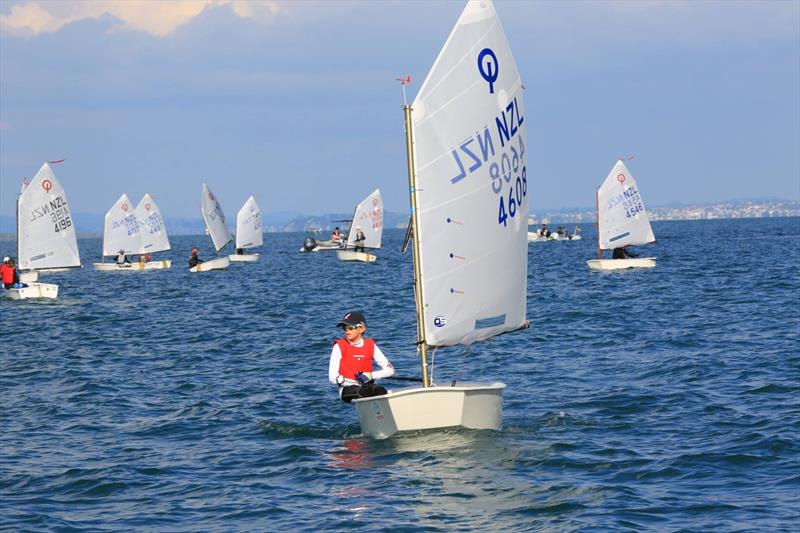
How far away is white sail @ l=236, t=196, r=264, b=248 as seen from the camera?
89.9 metres

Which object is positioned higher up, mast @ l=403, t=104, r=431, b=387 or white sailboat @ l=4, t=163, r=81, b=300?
white sailboat @ l=4, t=163, r=81, b=300

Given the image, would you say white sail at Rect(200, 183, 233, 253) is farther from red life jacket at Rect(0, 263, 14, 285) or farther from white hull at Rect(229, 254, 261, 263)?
red life jacket at Rect(0, 263, 14, 285)

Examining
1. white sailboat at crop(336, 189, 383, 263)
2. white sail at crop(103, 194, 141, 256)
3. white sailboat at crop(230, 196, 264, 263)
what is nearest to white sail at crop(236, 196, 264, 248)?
white sailboat at crop(230, 196, 264, 263)

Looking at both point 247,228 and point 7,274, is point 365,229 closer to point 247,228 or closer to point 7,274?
point 247,228

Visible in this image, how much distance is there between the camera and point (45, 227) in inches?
2181

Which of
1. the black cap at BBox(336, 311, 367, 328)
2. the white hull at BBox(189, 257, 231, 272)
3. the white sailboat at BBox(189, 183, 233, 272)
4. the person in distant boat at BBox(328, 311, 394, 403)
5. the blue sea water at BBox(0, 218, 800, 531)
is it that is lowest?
the blue sea water at BBox(0, 218, 800, 531)

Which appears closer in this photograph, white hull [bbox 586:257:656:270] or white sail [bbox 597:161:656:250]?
white hull [bbox 586:257:656:270]

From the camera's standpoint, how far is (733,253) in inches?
3204

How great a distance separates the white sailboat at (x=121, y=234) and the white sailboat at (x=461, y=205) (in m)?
60.7

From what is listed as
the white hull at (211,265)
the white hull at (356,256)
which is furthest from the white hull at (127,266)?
the white hull at (356,256)

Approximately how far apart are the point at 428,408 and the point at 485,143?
417cm

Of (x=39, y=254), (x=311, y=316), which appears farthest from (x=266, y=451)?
(x=39, y=254)

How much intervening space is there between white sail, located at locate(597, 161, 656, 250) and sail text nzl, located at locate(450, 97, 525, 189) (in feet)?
152

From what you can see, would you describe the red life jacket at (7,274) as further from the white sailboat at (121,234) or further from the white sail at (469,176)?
the white sail at (469,176)
